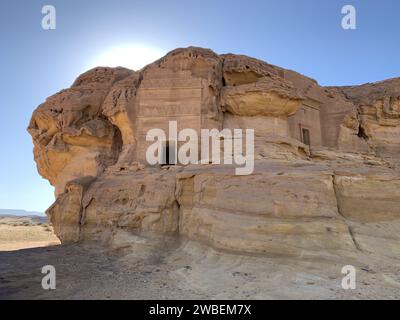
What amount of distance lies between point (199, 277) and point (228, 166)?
2.75 meters

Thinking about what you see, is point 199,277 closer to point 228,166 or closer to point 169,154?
point 228,166

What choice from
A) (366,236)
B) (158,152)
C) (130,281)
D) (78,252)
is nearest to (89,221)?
(78,252)

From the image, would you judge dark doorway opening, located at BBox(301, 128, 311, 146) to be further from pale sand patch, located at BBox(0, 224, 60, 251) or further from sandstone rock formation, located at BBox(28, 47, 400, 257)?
pale sand patch, located at BBox(0, 224, 60, 251)

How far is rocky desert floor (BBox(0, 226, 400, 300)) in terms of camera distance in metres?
4.14

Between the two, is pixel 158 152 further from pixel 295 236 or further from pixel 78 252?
pixel 295 236

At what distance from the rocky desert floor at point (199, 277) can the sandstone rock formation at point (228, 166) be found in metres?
0.31

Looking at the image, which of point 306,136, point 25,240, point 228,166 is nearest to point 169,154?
point 228,166

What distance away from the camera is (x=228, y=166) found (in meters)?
6.93

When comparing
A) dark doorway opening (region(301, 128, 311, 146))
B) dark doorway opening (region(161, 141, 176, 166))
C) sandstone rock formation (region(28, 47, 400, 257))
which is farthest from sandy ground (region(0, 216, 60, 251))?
dark doorway opening (region(301, 128, 311, 146))

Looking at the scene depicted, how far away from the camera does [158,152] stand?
34.0 feet

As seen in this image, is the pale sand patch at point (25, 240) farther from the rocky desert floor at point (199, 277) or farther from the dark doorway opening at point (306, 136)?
the dark doorway opening at point (306, 136)

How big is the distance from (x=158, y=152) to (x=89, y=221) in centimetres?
327

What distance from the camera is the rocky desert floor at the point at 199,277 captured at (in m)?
4.14

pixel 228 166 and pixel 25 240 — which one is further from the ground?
pixel 228 166
